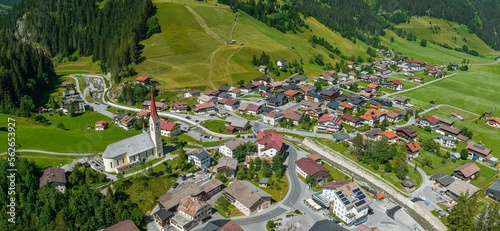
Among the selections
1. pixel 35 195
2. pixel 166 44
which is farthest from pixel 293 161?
pixel 166 44

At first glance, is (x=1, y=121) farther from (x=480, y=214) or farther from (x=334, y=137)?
(x=480, y=214)

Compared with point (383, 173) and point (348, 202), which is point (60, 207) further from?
point (383, 173)

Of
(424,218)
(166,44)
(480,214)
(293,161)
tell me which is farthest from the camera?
(166,44)

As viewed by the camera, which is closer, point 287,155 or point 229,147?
point 229,147

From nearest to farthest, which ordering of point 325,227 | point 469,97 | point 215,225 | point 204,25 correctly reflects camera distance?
point 325,227
point 215,225
point 469,97
point 204,25

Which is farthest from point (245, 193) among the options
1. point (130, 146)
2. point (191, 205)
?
point (130, 146)

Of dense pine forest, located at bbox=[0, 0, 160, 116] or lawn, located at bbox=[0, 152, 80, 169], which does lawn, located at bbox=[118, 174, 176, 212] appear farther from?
dense pine forest, located at bbox=[0, 0, 160, 116]
